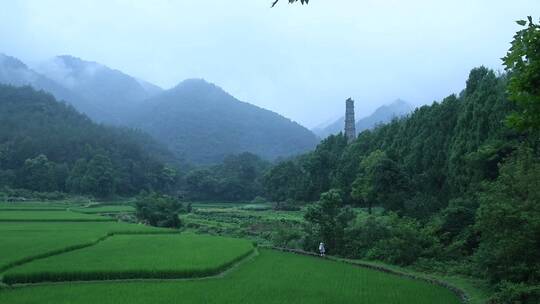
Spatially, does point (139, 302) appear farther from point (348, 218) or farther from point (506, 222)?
point (348, 218)

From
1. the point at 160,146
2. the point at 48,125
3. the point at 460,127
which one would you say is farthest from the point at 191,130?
the point at 460,127

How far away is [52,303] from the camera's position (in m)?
15.0

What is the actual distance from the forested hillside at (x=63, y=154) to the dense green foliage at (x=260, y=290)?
2828 inches

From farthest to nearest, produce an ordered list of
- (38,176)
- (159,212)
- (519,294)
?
(38,176)
(159,212)
(519,294)

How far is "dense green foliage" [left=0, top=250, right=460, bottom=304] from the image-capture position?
16.0 meters

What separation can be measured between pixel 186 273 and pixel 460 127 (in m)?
25.2

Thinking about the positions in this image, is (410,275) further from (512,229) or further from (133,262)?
(133,262)

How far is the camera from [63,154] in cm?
10312

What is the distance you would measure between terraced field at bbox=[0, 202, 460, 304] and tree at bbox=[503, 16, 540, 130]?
976cm

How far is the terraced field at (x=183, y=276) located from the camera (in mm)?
16547

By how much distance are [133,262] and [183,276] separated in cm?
265

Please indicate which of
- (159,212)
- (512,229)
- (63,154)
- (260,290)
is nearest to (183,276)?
(260,290)

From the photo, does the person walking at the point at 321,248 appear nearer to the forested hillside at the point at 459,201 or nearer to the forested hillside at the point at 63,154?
the forested hillside at the point at 459,201

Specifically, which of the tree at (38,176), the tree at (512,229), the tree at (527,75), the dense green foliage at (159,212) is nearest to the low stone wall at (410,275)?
the tree at (512,229)
